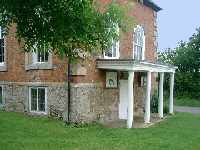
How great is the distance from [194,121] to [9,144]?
39.2 feet

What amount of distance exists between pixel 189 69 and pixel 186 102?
440 centimetres

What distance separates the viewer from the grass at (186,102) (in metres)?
35.8

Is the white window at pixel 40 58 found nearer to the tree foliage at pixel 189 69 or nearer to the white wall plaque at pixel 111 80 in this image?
the white wall plaque at pixel 111 80

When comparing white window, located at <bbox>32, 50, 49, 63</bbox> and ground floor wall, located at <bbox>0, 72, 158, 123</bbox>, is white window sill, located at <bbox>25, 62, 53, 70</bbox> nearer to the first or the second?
white window, located at <bbox>32, 50, 49, 63</bbox>

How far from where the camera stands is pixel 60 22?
378 inches

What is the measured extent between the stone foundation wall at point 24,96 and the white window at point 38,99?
8.2 inches

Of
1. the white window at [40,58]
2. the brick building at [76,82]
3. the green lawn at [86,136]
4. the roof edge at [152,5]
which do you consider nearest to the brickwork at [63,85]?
the brick building at [76,82]

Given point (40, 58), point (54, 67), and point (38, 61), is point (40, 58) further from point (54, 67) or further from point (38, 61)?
point (54, 67)

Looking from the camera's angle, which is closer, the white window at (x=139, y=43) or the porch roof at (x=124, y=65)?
the porch roof at (x=124, y=65)

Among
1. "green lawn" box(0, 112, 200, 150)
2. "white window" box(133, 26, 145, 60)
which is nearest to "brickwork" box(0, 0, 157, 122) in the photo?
"white window" box(133, 26, 145, 60)

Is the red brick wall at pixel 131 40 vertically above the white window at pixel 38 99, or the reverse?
the red brick wall at pixel 131 40

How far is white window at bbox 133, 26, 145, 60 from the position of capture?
25.0 meters

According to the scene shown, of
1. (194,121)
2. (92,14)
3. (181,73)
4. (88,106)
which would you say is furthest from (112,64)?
(181,73)

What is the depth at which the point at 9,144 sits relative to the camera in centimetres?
1367
